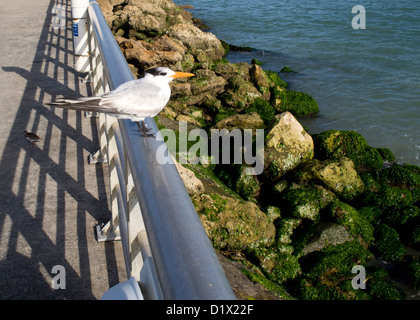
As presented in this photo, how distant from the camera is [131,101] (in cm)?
271

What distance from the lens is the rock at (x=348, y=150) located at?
10797 millimetres

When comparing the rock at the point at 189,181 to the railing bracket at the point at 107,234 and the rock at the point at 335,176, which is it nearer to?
the rock at the point at 335,176

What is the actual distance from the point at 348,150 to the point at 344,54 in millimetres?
12517

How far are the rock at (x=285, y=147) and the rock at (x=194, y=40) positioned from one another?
23.1 ft

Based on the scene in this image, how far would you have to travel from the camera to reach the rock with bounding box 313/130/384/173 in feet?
35.4

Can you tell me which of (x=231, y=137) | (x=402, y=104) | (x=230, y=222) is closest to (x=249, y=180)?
(x=231, y=137)

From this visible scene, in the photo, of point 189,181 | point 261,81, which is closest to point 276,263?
point 189,181

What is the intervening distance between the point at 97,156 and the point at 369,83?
16.8 m

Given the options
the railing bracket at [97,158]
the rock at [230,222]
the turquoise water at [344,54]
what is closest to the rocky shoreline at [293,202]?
the rock at [230,222]

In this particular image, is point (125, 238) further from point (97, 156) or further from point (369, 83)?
point (369, 83)

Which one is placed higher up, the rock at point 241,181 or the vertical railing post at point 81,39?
the vertical railing post at point 81,39

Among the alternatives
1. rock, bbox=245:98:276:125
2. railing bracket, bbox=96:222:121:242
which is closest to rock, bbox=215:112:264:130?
rock, bbox=245:98:276:125

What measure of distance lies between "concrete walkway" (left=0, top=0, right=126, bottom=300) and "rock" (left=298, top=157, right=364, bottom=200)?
5290mm

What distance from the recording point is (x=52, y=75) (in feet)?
21.6
